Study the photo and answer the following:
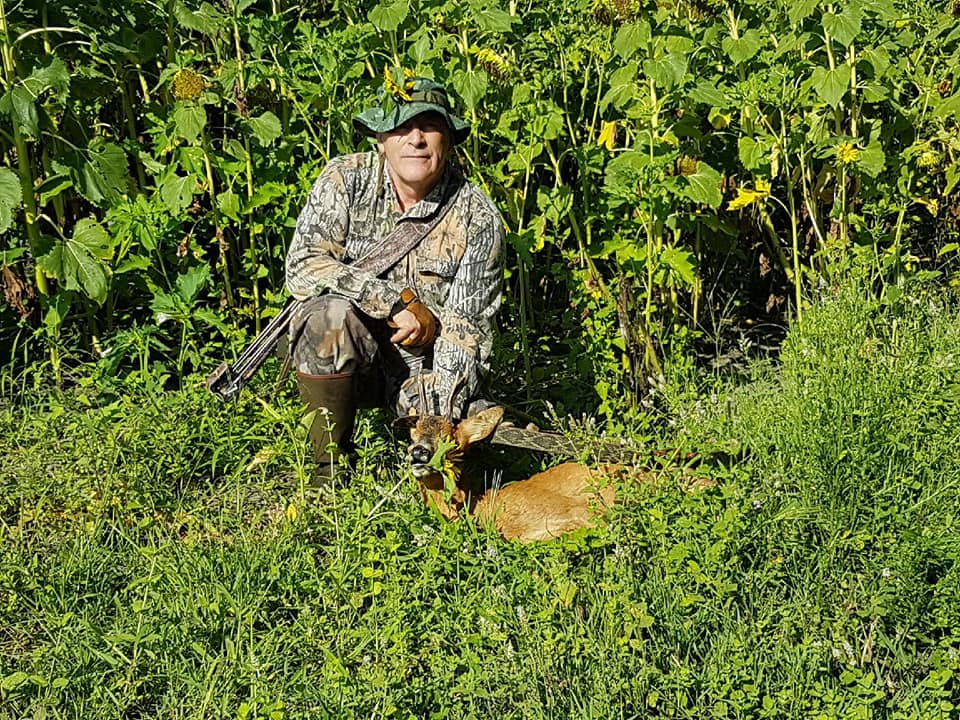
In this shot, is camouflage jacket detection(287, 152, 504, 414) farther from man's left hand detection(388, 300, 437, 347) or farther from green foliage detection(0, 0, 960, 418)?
green foliage detection(0, 0, 960, 418)

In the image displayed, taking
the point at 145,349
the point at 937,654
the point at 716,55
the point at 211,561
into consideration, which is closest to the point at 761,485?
the point at 937,654

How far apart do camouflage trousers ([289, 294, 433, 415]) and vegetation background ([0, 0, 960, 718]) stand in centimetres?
24

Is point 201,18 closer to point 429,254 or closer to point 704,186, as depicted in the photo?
point 429,254

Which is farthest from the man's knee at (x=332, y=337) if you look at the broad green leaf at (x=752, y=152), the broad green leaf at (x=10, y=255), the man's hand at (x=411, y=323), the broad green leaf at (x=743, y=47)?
the broad green leaf at (x=743, y=47)

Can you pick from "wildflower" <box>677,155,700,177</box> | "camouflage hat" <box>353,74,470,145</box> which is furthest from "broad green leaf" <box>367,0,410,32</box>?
"wildflower" <box>677,155,700,177</box>

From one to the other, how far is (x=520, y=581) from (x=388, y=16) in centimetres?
226

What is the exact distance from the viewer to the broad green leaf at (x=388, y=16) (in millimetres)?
5027

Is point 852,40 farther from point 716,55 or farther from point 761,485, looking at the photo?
point 761,485

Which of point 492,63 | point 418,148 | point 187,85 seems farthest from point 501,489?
point 187,85

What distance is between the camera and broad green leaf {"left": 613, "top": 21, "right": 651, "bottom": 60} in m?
5.00

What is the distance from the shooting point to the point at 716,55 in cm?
551

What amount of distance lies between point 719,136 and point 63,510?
9.71 ft

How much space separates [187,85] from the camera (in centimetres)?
502

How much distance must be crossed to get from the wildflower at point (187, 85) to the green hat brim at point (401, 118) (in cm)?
73
